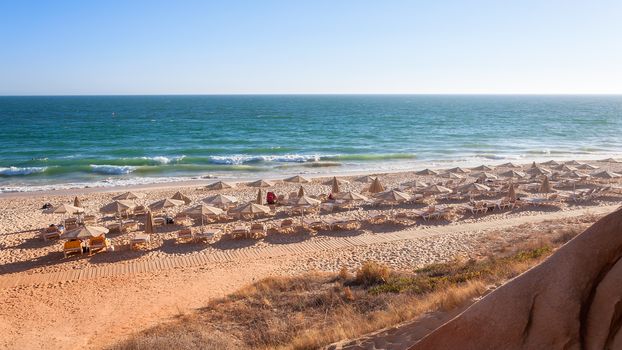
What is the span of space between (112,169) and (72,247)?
20.7 metres

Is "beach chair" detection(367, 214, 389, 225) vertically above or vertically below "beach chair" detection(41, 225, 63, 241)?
above

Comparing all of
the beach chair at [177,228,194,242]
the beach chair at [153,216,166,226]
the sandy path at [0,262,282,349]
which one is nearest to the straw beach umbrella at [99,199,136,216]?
Answer: the beach chair at [153,216,166,226]

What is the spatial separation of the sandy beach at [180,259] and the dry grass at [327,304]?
143 centimetres

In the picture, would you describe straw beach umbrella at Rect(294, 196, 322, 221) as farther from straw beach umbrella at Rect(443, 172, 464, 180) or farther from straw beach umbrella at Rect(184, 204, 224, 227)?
straw beach umbrella at Rect(443, 172, 464, 180)

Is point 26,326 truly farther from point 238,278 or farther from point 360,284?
point 360,284

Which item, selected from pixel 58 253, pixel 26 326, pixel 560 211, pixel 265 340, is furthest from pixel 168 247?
pixel 560 211

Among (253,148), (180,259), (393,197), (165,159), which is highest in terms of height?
(393,197)

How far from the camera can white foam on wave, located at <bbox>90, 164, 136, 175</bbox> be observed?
3419cm

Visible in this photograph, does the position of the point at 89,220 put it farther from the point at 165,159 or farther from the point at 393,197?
the point at 165,159

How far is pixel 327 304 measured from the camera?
30.5ft

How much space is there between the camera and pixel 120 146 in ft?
155

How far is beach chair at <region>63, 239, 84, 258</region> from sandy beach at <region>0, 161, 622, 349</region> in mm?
265

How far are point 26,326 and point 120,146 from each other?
39.7 meters

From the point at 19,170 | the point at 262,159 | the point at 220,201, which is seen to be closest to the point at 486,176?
the point at 220,201
